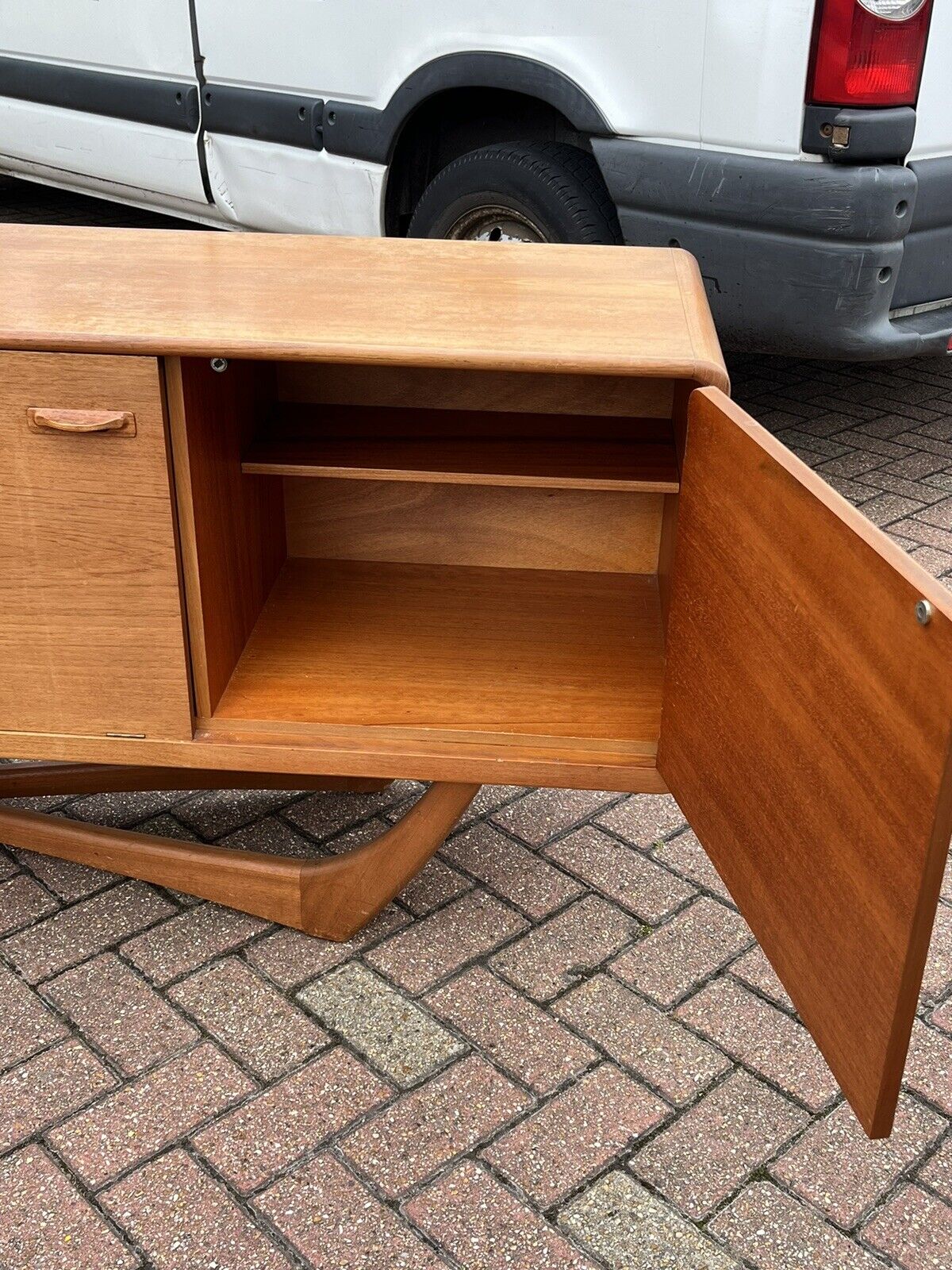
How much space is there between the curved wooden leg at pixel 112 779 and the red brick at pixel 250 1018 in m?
0.39

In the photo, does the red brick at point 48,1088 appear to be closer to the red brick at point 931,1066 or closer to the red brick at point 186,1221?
the red brick at point 186,1221

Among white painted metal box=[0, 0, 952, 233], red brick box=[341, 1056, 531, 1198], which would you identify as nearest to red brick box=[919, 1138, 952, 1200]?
red brick box=[341, 1056, 531, 1198]

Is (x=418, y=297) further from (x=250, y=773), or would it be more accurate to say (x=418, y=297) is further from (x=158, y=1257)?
(x=158, y=1257)

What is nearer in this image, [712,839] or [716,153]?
[712,839]

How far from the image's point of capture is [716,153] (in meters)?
3.01

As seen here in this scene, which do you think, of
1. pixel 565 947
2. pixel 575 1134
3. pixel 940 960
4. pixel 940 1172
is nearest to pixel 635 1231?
pixel 575 1134

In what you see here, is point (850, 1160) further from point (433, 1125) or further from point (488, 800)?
point (488, 800)

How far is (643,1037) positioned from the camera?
6.34 feet

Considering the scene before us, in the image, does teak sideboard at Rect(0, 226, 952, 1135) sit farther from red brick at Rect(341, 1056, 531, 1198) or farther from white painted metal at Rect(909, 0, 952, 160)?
white painted metal at Rect(909, 0, 952, 160)

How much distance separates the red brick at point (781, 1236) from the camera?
1599mm

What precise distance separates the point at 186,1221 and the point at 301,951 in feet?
1.71

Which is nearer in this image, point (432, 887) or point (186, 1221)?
point (186, 1221)

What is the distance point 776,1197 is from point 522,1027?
440 mm

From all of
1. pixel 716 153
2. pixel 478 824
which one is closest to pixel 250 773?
pixel 478 824
